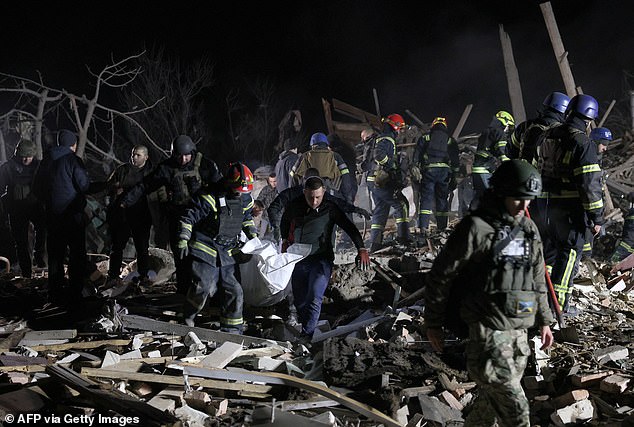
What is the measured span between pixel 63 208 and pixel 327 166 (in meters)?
4.30

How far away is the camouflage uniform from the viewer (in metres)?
2.90

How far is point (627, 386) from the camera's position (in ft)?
12.9

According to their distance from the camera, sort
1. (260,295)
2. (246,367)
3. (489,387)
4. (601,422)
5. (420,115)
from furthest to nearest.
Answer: (420,115) < (260,295) < (246,367) < (601,422) < (489,387)

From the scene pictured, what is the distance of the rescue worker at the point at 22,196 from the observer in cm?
745

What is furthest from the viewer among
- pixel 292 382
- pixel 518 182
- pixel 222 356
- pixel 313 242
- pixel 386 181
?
pixel 386 181

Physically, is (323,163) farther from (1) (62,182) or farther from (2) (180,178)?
(1) (62,182)

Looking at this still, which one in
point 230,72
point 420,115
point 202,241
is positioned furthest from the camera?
point 230,72

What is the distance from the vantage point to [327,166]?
8.95 m

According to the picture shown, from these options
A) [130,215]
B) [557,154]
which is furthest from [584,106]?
[130,215]

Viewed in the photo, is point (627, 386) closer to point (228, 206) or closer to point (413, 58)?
point (228, 206)

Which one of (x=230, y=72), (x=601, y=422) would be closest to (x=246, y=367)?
(x=601, y=422)

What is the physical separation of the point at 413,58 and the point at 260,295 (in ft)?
76.6

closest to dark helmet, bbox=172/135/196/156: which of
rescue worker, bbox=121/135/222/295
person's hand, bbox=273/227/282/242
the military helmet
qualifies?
rescue worker, bbox=121/135/222/295

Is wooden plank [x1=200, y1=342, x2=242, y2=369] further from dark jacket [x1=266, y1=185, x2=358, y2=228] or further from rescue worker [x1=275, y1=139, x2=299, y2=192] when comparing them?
rescue worker [x1=275, y1=139, x2=299, y2=192]
